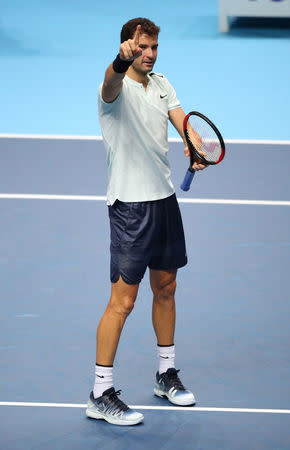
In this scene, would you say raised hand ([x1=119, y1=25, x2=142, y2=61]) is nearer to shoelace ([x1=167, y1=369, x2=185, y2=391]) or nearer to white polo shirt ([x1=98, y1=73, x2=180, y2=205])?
white polo shirt ([x1=98, y1=73, x2=180, y2=205])

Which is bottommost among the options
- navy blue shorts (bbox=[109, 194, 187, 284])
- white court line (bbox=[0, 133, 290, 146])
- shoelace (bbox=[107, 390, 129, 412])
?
shoelace (bbox=[107, 390, 129, 412])

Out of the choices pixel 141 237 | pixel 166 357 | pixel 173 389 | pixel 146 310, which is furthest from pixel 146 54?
pixel 146 310

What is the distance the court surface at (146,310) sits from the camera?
5.17 meters

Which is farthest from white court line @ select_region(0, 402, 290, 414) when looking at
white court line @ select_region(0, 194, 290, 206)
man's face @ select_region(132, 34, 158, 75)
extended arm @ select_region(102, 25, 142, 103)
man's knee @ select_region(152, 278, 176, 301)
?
white court line @ select_region(0, 194, 290, 206)

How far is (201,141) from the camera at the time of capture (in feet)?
17.2

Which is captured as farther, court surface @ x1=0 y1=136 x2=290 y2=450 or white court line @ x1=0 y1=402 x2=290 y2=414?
white court line @ x1=0 y1=402 x2=290 y2=414

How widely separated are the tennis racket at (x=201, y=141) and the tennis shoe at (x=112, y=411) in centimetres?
122

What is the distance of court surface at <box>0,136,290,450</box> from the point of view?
204 inches

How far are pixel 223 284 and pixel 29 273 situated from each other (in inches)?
56.5

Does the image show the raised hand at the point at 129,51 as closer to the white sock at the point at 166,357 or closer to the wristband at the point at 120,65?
the wristband at the point at 120,65

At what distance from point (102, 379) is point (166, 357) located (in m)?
0.46

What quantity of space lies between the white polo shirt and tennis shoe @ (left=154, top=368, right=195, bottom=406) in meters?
1.06

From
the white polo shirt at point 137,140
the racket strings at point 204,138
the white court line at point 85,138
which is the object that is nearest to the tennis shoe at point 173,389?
the white polo shirt at point 137,140

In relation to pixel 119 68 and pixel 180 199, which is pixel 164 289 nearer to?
pixel 119 68
